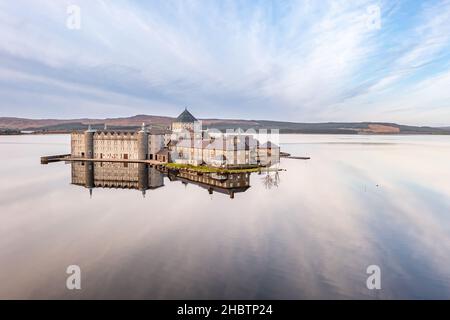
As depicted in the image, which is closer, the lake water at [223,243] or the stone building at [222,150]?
the lake water at [223,243]

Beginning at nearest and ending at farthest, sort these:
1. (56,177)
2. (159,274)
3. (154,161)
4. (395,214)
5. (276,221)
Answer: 1. (159,274)
2. (276,221)
3. (395,214)
4. (56,177)
5. (154,161)

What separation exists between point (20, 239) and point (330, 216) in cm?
2968

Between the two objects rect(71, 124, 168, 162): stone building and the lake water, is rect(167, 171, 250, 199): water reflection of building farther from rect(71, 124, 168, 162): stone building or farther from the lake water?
rect(71, 124, 168, 162): stone building

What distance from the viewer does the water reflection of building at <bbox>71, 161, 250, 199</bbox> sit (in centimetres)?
5072

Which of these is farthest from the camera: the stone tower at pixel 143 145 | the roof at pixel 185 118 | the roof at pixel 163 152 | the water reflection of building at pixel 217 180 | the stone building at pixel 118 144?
the roof at pixel 185 118

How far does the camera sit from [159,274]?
19750mm

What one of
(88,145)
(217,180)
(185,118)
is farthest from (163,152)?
(217,180)

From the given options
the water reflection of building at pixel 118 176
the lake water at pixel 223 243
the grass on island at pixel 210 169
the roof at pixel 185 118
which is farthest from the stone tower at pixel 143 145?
the lake water at pixel 223 243

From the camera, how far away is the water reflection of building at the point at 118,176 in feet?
172

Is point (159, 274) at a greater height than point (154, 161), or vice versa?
point (154, 161)

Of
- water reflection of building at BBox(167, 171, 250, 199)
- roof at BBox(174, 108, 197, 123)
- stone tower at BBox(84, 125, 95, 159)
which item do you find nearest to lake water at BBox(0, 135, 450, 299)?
water reflection of building at BBox(167, 171, 250, 199)

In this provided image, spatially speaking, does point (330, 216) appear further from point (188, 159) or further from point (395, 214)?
point (188, 159)

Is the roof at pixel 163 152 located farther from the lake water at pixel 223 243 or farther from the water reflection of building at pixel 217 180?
the lake water at pixel 223 243
